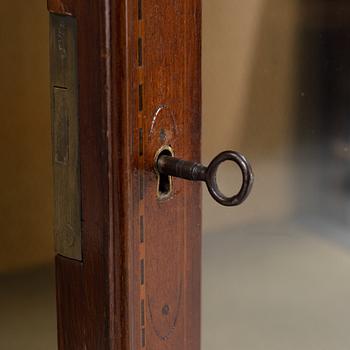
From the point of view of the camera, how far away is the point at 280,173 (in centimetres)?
111

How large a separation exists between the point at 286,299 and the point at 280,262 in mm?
50

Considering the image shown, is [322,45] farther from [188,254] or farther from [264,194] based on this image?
[188,254]

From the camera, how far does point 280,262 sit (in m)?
1.12

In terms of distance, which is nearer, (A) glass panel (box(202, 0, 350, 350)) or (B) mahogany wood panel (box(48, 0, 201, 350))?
(B) mahogany wood panel (box(48, 0, 201, 350))

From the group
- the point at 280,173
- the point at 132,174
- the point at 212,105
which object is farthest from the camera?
the point at 280,173

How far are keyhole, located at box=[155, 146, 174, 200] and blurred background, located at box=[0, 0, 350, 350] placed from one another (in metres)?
0.10

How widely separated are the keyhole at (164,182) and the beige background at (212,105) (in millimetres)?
106

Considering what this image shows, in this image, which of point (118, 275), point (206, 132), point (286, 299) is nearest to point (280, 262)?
point (286, 299)

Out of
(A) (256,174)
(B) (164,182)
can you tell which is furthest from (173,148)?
(A) (256,174)

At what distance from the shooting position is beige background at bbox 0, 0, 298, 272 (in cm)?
98

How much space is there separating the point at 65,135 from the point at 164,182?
10cm

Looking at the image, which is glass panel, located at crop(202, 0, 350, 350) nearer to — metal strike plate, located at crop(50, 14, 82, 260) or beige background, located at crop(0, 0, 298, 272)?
beige background, located at crop(0, 0, 298, 272)

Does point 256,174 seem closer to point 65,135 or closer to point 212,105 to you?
point 212,105

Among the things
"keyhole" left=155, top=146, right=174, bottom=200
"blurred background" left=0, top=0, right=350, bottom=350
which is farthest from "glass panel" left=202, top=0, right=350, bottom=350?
"keyhole" left=155, top=146, right=174, bottom=200
